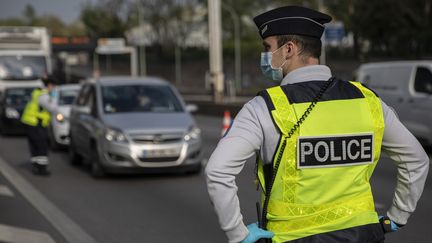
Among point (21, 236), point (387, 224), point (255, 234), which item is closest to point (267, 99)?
point (255, 234)

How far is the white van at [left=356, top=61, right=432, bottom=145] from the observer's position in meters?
14.9

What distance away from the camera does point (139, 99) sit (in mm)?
13281

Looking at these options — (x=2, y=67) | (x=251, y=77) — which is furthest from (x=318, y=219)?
(x=251, y=77)

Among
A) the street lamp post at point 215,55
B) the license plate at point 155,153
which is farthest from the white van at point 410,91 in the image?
the street lamp post at point 215,55

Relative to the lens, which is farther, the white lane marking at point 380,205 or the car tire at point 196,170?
the car tire at point 196,170

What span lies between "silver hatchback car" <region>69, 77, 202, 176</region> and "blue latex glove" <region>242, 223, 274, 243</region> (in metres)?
9.36

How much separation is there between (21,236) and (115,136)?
4.39 meters

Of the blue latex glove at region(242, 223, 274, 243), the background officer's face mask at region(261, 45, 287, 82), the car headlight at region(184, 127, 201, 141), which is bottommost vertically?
the car headlight at region(184, 127, 201, 141)

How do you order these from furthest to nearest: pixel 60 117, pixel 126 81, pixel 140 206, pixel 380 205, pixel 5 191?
pixel 60 117 → pixel 126 81 → pixel 5 191 → pixel 140 206 → pixel 380 205

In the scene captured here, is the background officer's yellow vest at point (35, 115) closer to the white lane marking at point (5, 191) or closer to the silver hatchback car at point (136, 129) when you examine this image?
the silver hatchback car at point (136, 129)

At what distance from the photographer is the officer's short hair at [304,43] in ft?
9.62

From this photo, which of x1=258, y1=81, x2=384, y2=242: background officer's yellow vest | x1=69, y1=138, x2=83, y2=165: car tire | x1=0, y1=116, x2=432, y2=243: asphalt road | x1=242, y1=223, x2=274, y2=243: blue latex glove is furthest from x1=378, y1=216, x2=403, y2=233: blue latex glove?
x1=69, y1=138, x2=83, y2=165: car tire

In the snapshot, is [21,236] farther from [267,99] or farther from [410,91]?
[410,91]

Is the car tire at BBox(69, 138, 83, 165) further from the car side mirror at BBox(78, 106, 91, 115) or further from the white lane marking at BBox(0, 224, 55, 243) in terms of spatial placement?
the white lane marking at BBox(0, 224, 55, 243)
